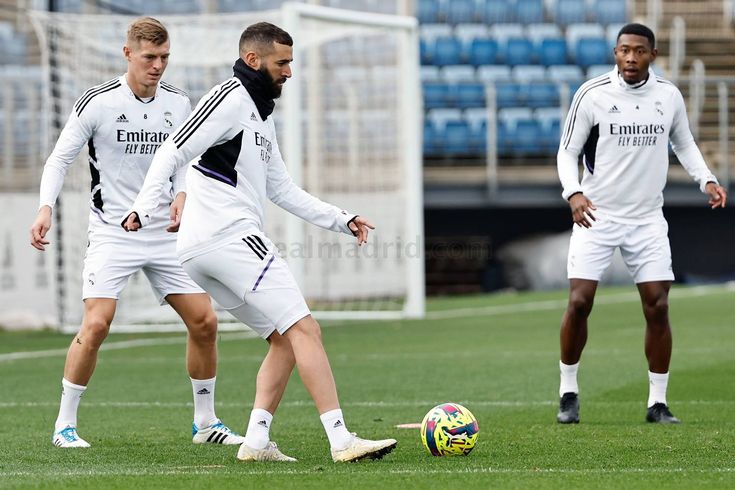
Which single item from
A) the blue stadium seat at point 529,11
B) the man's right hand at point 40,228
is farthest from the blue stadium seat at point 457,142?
the man's right hand at point 40,228

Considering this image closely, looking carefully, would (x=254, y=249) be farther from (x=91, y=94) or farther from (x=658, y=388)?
(x=658, y=388)

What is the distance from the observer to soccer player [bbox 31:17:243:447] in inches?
279

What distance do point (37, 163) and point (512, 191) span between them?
400 inches

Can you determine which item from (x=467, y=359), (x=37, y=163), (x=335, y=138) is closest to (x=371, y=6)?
(x=335, y=138)

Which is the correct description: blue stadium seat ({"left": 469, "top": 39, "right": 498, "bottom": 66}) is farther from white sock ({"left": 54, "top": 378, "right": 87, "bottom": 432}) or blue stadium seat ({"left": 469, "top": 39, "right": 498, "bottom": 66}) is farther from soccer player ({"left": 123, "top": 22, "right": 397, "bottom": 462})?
soccer player ({"left": 123, "top": 22, "right": 397, "bottom": 462})

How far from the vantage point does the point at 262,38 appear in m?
5.96

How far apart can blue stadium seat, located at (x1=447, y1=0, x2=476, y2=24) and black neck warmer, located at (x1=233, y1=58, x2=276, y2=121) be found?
76.2 feet

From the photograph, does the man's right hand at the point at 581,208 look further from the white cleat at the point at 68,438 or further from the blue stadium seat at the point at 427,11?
the blue stadium seat at the point at 427,11

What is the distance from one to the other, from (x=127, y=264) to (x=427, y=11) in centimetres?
2213

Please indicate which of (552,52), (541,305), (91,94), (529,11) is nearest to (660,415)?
(91,94)

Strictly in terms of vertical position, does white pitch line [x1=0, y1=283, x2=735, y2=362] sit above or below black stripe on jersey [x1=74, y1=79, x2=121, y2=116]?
below

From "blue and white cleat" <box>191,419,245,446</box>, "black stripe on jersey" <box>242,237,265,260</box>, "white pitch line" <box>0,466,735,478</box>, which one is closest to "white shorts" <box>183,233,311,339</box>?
"black stripe on jersey" <box>242,237,265,260</box>

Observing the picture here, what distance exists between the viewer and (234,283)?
5988 millimetres

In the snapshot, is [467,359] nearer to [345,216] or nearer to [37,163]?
[345,216]
